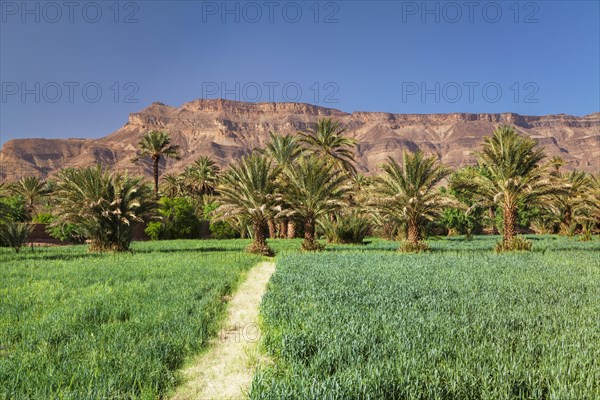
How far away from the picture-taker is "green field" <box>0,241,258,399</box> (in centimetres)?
404

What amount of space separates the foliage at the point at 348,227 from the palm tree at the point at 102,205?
43.8 ft

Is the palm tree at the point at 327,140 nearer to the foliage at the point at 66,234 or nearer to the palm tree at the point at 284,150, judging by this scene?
the palm tree at the point at 284,150

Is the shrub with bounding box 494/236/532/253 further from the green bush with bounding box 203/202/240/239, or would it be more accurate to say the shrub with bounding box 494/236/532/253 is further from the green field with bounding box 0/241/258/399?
the green bush with bounding box 203/202/240/239

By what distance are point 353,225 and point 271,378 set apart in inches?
954

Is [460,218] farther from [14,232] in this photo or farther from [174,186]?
[174,186]

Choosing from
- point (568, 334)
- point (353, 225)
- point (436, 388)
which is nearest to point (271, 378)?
point (436, 388)

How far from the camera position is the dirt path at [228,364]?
436 centimetres

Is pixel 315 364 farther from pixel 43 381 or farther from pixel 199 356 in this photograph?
pixel 43 381

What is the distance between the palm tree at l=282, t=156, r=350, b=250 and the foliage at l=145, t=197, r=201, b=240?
19.3 metres

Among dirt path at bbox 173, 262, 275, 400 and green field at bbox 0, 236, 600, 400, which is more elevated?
green field at bbox 0, 236, 600, 400

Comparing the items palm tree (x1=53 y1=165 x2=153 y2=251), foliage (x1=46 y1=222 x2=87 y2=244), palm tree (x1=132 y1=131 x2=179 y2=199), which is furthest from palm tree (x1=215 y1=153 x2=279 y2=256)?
palm tree (x1=132 y1=131 x2=179 y2=199)

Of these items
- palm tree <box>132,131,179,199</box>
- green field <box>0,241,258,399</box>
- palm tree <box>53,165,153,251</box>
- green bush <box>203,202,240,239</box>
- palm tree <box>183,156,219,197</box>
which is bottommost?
green bush <box>203,202,240,239</box>

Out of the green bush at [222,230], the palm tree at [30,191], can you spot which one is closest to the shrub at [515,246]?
the green bush at [222,230]

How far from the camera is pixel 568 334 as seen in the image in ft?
16.3
